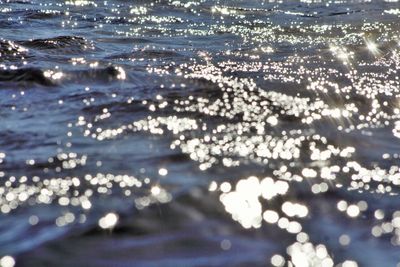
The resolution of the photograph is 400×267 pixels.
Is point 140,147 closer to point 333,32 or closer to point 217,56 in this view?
point 217,56

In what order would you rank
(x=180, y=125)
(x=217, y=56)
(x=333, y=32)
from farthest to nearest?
(x=333, y=32) < (x=217, y=56) < (x=180, y=125)

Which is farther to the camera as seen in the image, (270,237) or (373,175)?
(373,175)

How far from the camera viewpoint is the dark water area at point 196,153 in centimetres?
278

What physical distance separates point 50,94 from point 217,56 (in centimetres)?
269

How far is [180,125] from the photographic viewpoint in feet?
14.8

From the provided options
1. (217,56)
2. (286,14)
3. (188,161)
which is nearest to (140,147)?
(188,161)

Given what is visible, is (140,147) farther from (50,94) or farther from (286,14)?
(286,14)

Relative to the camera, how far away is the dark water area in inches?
109

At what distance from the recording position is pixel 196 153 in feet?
13.0

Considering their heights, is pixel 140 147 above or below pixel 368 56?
above

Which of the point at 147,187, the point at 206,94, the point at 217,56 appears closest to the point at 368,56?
the point at 217,56

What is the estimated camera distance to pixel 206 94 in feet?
17.6

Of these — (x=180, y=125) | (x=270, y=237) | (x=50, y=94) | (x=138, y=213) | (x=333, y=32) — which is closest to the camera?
(x=270, y=237)

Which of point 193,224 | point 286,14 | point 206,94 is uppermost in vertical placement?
point 193,224
